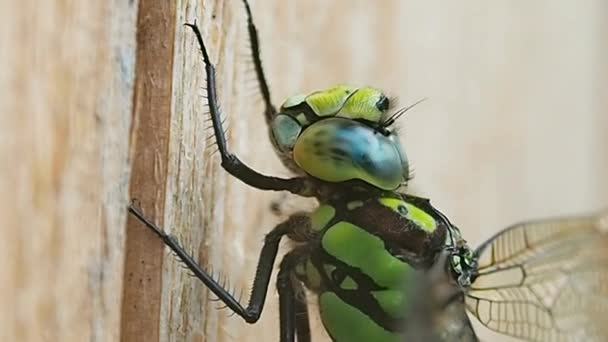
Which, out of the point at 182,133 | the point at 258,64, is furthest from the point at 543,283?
the point at 182,133

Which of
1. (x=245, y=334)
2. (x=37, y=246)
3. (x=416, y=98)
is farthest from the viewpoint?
(x=416, y=98)

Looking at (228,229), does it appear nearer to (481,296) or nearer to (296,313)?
(296,313)

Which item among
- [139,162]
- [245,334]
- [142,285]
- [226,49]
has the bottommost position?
[245,334]

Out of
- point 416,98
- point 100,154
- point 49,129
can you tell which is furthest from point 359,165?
point 416,98

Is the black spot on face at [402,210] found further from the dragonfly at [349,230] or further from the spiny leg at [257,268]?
the spiny leg at [257,268]

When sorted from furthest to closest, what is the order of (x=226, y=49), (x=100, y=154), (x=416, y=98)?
(x=416, y=98), (x=226, y=49), (x=100, y=154)

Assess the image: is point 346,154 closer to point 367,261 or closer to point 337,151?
point 337,151
